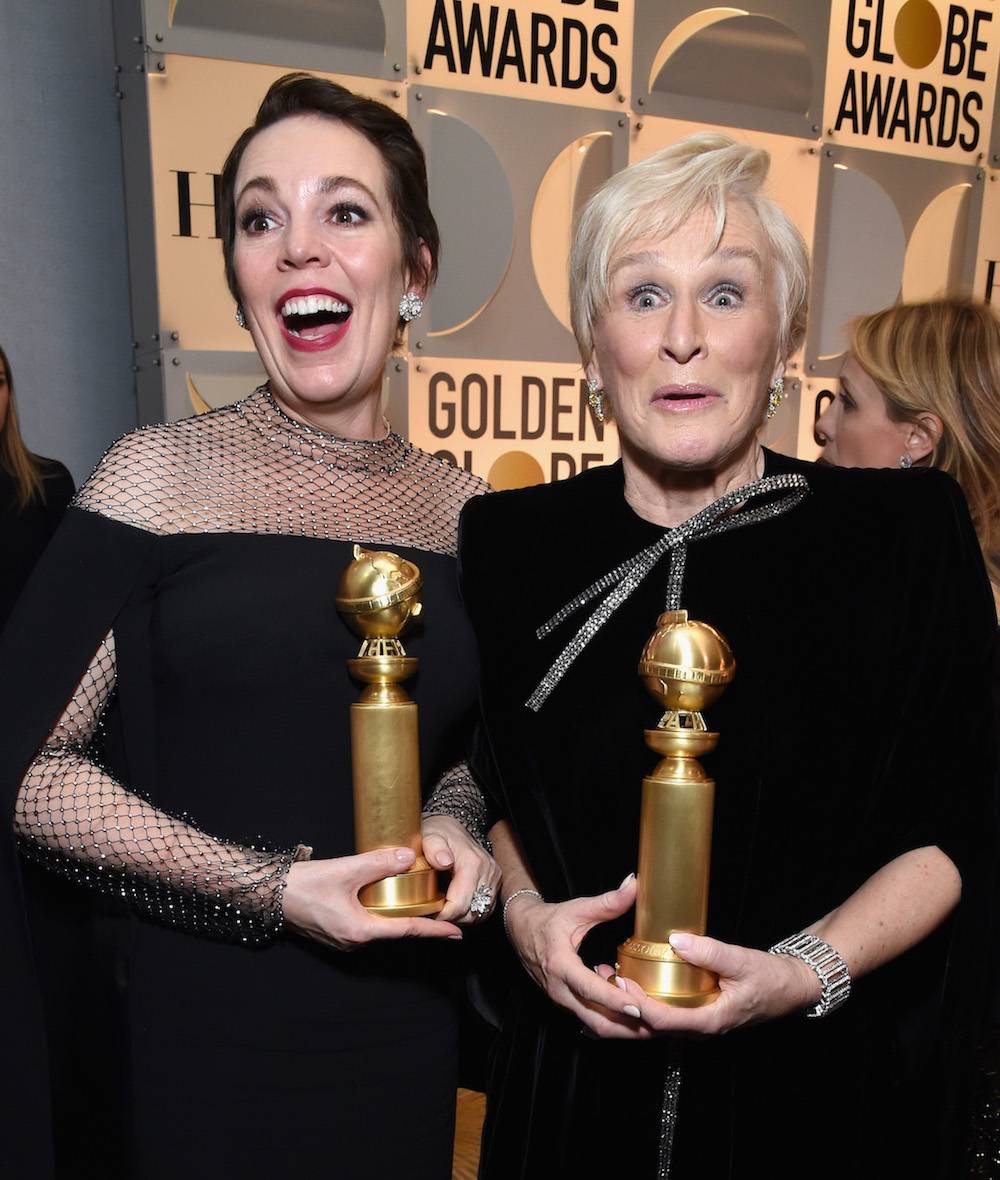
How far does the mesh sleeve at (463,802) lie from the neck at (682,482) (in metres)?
0.50

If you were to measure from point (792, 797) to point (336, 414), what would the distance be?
84cm

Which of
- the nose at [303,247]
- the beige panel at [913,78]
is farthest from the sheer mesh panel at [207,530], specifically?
the beige panel at [913,78]

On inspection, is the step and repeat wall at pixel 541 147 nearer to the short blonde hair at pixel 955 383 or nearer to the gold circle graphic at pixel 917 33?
the gold circle graphic at pixel 917 33

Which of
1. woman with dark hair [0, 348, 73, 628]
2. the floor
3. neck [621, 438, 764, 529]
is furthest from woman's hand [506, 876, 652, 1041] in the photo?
woman with dark hair [0, 348, 73, 628]

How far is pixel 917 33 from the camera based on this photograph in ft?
13.2

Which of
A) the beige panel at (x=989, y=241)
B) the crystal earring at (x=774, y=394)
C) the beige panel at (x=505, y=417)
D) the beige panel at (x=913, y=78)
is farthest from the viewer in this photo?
the beige panel at (x=989, y=241)

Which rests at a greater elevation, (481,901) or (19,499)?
(19,499)

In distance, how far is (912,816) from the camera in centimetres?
139

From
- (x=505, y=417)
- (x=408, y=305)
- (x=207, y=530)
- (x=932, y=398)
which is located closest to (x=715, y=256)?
(x=408, y=305)

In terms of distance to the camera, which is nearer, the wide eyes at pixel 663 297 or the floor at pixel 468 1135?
the wide eyes at pixel 663 297

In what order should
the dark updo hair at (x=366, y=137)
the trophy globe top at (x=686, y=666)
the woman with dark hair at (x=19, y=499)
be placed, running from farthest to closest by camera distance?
the woman with dark hair at (x=19, y=499) < the dark updo hair at (x=366, y=137) < the trophy globe top at (x=686, y=666)
